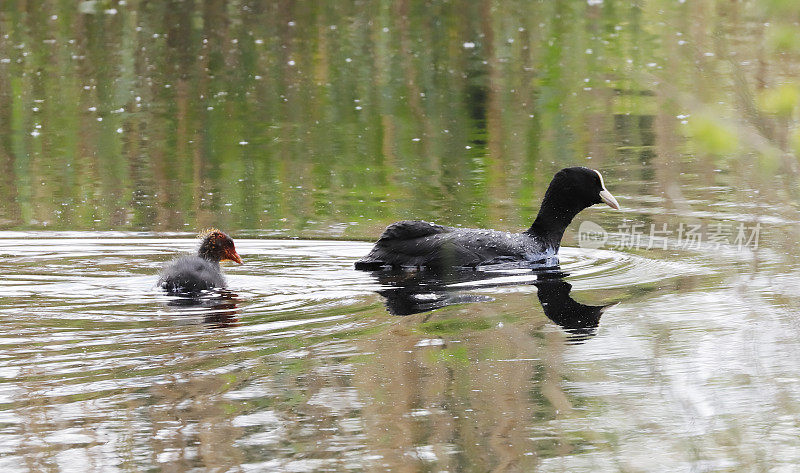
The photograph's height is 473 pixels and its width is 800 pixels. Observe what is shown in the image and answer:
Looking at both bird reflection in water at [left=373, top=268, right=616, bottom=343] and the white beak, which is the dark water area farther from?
the white beak

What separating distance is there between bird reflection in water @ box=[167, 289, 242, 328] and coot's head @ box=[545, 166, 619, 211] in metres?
2.91

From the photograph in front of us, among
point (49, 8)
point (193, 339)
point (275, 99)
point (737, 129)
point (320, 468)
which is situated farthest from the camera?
point (49, 8)

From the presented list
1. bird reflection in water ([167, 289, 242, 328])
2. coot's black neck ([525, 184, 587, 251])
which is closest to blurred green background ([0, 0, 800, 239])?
coot's black neck ([525, 184, 587, 251])

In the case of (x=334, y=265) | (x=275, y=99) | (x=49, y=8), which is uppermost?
(x=49, y=8)

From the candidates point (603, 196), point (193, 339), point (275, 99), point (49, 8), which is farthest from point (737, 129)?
point (49, 8)

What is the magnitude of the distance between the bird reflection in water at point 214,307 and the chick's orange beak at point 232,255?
57 cm

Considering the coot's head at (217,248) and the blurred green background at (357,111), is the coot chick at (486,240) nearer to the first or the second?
the blurred green background at (357,111)

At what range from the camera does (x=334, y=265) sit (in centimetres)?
822

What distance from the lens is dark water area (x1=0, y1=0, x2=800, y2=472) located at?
4395 millimetres

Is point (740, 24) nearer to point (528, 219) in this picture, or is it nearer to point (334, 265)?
point (528, 219)

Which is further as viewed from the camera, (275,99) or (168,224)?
(275,99)

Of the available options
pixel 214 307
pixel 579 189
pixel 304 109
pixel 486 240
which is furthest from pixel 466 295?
pixel 304 109

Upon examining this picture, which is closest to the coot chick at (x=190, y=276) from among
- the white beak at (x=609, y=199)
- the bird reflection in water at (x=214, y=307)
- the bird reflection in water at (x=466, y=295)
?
the bird reflection in water at (x=214, y=307)

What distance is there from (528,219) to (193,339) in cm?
435
